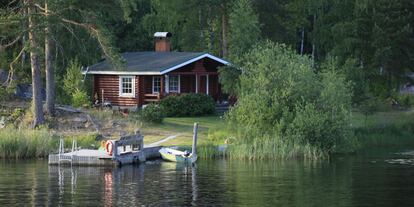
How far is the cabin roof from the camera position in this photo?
201 ft

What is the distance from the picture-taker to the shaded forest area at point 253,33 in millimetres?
57250

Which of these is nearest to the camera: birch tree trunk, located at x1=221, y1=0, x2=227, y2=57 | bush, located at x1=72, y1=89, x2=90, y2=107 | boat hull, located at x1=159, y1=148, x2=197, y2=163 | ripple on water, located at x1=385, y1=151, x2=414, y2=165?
ripple on water, located at x1=385, y1=151, x2=414, y2=165

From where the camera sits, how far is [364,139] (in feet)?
165

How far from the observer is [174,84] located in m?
63.4

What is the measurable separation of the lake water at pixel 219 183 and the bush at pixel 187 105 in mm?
15149

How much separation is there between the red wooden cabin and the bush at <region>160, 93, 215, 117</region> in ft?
8.10

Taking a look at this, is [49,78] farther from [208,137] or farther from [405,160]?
[405,160]

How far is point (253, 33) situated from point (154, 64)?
11565mm

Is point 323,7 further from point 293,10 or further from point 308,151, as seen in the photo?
point 308,151

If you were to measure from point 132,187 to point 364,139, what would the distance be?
19800mm

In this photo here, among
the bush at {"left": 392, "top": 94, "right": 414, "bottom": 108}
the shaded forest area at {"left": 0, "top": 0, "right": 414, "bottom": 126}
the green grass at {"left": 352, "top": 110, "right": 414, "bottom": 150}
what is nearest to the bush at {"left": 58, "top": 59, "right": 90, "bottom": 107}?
the shaded forest area at {"left": 0, "top": 0, "right": 414, "bottom": 126}

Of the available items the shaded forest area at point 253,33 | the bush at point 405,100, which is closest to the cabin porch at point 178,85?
the shaded forest area at point 253,33

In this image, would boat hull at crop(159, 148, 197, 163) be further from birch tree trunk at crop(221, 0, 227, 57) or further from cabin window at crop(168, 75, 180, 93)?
birch tree trunk at crop(221, 0, 227, 57)

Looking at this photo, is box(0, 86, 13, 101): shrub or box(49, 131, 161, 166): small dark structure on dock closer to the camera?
box(49, 131, 161, 166): small dark structure on dock
